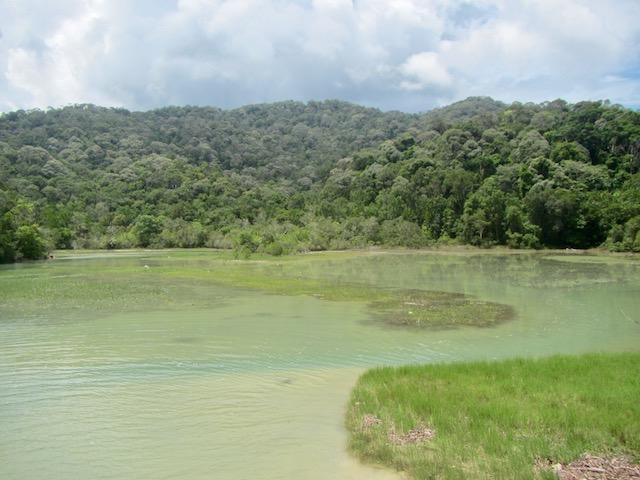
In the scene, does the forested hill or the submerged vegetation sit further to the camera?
the forested hill

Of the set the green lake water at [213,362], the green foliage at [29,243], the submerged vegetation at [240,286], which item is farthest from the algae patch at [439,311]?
the green foliage at [29,243]

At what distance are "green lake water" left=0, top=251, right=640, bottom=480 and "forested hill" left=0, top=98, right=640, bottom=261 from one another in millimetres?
40934

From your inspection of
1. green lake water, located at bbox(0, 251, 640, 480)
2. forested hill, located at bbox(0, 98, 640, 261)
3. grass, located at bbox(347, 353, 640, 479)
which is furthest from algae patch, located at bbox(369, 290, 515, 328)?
forested hill, located at bbox(0, 98, 640, 261)

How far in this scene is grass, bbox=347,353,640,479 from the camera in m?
7.96

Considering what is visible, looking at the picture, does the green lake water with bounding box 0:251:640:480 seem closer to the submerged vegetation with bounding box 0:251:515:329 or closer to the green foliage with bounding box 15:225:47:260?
the submerged vegetation with bounding box 0:251:515:329

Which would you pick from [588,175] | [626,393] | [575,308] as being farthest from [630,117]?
[626,393]

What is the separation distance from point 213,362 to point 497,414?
843 cm

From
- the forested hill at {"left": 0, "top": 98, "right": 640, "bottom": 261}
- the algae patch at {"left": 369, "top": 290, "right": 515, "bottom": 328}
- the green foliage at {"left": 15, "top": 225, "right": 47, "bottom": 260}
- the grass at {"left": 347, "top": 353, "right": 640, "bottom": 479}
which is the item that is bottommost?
the algae patch at {"left": 369, "top": 290, "right": 515, "bottom": 328}

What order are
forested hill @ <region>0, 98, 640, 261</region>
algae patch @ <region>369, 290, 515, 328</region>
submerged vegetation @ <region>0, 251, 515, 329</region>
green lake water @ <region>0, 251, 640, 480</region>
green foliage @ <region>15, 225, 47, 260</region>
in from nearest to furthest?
green lake water @ <region>0, 251, 640, 480</region>, algae patch @ <region>369, 290, 515, 328</region>, submerged vegetation @ <region>0, 251, 515, 329</region>, green foliage @ <region>15, 225, 47, 260</region>, forested hill @ <region>0, 98, 640, 261</region>

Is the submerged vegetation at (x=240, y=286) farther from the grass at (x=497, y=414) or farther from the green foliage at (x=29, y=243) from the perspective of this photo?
the green foliage at (x=29, y=243)

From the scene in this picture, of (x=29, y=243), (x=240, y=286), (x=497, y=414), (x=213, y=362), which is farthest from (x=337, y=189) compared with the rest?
(x=497, y=414)

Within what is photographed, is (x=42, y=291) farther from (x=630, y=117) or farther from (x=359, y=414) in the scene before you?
(x=630, y=117)

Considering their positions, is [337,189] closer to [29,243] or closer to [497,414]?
[29,243]

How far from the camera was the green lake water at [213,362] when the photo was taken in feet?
29.5
